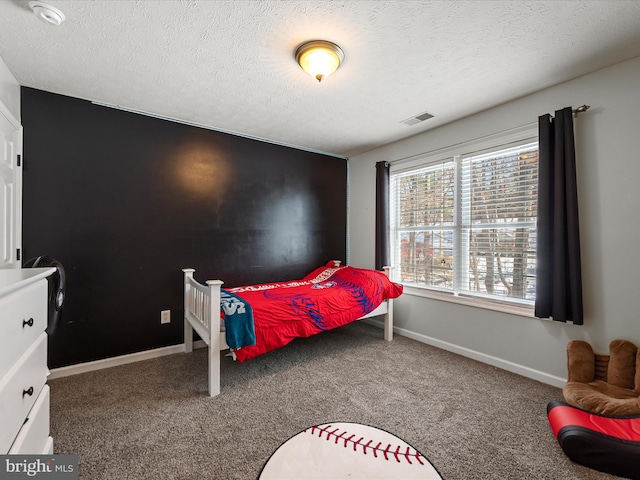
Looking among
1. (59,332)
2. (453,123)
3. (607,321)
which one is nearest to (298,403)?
(59,332)

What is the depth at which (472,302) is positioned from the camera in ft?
9.60

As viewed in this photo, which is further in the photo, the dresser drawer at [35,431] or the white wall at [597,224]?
the white wall at [597,224]

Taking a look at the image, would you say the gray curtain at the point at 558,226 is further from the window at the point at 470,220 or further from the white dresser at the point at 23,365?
the white dresser at the point at 23,365

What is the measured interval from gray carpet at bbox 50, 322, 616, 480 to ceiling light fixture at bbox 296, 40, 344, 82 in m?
2.28

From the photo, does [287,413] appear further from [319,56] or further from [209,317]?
[319,56]

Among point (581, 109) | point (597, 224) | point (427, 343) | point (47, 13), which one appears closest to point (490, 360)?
point (427, 343)

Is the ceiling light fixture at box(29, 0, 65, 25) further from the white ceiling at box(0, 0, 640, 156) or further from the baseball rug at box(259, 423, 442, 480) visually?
the baseball rug at box(259, 423, 442, 480)

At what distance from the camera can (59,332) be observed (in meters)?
2.49

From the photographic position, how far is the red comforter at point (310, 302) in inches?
96.1

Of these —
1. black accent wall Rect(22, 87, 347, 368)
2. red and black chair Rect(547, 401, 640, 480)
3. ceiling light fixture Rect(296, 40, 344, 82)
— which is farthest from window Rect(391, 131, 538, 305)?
ceiling light fixture Rect(296, 40, 344, 82)

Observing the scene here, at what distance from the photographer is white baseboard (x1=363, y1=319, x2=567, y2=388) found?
239 centimetres

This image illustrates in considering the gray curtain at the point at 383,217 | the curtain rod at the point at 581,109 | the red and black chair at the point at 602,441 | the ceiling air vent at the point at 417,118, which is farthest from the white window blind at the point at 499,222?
the red and black chair at the point at 602,441

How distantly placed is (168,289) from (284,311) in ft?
4.26

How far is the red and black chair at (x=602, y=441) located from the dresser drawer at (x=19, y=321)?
8.10 feet
